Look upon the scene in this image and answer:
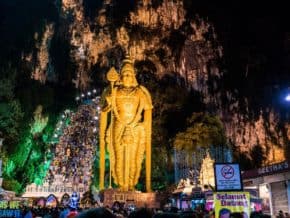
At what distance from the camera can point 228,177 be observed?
616 cm

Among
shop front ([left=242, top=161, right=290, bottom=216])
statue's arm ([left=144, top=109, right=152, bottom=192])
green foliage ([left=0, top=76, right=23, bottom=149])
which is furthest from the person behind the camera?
green foliage ([left=0, top=76, right=23, bottom=149])

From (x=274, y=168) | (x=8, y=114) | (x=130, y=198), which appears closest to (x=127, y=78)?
(x=130, y=198)

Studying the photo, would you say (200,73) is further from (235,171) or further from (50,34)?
(235,171)

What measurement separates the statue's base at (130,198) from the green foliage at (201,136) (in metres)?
10.7

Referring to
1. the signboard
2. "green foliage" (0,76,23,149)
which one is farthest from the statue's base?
"green foliage" (0,76,23,149)

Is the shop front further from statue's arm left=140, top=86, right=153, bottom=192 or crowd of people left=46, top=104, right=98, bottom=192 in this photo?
crowd of people left=46, top=104, right=98, bottom=192

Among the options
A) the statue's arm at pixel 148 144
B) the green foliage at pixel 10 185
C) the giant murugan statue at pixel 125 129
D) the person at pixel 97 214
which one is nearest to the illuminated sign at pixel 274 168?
the statue's arm at pixel 148 144

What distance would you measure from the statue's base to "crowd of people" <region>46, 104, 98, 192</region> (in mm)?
11502

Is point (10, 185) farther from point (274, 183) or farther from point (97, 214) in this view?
point (97, 214)

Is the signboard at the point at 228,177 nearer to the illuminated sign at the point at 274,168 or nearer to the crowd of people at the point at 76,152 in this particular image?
the illuminated sign at the point at 274,168

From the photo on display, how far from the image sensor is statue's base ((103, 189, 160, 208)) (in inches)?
572

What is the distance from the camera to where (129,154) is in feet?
51.8

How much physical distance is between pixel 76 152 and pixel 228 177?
22.6m

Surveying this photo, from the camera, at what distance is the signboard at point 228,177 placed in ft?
19.9
